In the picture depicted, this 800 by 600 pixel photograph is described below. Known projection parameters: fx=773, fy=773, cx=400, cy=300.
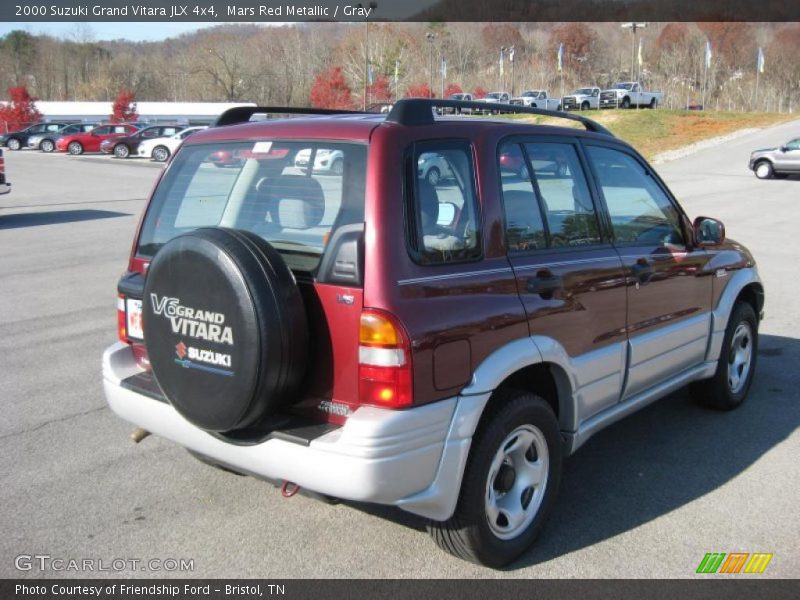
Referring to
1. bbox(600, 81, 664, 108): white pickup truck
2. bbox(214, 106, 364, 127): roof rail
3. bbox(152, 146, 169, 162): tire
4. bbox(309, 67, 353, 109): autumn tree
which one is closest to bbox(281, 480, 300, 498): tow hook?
bbox(214, 106, 364, 127): roof rail

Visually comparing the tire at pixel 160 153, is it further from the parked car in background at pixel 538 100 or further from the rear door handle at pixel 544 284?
the rear door handle at pixel 544 284

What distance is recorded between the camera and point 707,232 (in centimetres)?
495

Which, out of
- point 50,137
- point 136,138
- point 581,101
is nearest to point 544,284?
point 136,138

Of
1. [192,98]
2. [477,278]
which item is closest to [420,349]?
[477,278]

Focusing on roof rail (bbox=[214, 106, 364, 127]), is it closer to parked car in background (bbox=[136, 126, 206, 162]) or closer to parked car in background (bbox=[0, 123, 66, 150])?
parked car in background (bbox=[136, 126, 206, 162])

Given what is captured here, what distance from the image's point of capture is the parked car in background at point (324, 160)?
10.6ft

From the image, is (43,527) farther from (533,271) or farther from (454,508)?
(533,271)

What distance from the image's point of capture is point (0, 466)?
4.41 metres

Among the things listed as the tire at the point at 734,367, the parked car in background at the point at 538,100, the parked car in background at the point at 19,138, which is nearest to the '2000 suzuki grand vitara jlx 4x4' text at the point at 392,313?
the tire at the point at 734,367

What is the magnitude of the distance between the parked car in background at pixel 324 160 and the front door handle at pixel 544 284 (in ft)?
3.30

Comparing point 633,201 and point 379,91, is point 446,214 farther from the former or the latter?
point 379,91

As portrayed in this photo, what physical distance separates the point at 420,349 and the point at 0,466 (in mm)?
2873

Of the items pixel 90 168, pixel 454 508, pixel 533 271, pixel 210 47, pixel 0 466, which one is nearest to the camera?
pixel 454 508

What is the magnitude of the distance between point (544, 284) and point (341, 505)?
1584 mm
